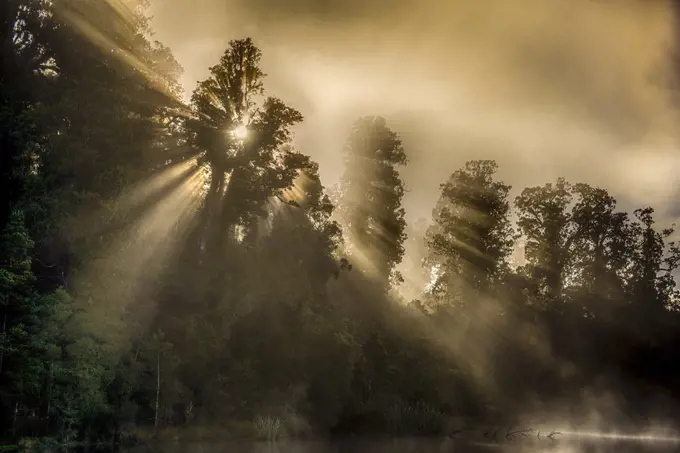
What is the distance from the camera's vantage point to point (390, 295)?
278 ft

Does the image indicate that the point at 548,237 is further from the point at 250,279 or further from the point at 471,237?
the point at 250,279

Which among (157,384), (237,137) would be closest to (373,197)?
(237,137)

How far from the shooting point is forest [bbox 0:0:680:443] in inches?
1754

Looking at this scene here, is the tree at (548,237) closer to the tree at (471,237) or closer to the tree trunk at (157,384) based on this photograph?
the tree at (471,237)

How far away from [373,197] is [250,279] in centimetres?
2680

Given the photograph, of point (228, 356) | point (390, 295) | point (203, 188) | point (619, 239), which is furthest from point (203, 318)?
point (619, 239)

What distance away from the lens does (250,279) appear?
209 ft

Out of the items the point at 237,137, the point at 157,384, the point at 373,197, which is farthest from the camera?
the point at 373,197

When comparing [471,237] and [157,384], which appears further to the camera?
[471,237]

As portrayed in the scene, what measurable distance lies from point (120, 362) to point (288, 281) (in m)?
22.7

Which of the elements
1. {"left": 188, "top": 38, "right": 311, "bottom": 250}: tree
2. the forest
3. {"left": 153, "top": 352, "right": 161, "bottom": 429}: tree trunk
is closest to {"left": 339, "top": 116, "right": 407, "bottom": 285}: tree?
the forest

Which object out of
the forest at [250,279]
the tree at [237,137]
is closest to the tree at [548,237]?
the forest at [250,279]

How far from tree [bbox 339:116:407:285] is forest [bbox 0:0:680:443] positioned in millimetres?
268

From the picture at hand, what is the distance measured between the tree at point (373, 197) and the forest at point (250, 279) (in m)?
0.27
